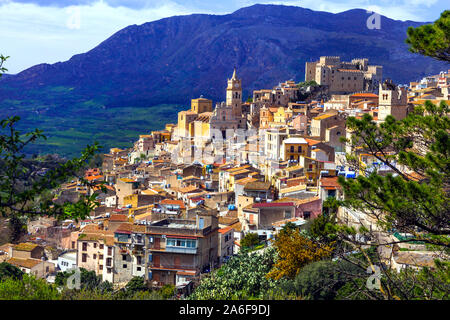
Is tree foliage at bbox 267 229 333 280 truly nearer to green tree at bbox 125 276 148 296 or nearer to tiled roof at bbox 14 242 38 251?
green tree at bbox 125 276 148 296

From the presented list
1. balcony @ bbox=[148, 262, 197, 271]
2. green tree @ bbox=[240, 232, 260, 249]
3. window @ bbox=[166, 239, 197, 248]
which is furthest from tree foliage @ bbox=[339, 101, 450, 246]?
green tree @ bbox=[240, 232, 260, 249]

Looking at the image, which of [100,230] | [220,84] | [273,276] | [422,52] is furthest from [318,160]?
[220,84]

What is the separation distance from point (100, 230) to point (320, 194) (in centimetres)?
988

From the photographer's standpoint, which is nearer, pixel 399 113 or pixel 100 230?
pixel 100 230

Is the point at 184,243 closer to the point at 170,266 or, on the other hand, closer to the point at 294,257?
the point at 170,266

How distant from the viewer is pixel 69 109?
489 ft

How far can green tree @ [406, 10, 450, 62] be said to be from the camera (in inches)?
379

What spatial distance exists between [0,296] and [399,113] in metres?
27.4

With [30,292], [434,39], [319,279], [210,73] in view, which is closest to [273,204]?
[319,279]

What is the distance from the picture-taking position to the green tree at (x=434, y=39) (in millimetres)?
9617
